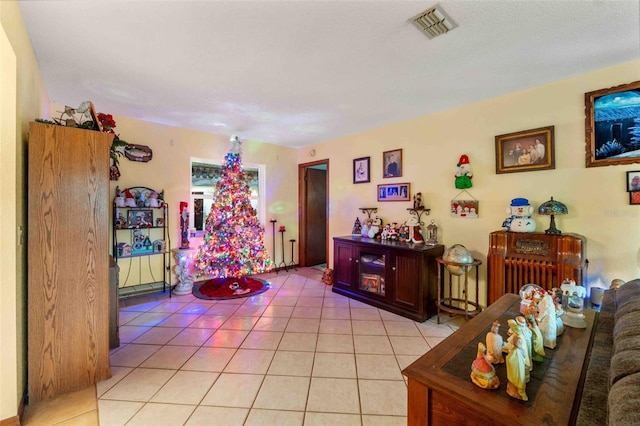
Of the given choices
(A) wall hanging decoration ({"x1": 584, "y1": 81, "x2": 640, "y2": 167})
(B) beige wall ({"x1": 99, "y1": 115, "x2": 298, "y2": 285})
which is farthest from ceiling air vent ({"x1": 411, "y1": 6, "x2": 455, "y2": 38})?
(B) beige wall ({"x1": 99, "y1": 115, "x2": 298, "y2": 285})

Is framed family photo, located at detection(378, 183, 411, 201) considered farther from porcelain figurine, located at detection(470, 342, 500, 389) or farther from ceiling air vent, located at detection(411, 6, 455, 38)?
porcelain figurine, located at detection(470, 342, 500, 389)

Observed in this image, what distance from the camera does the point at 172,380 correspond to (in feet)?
6.44

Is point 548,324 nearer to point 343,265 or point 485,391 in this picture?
point 485,391

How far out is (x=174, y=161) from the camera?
4027 millimetres

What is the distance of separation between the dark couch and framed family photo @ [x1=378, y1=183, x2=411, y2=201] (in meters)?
2.40

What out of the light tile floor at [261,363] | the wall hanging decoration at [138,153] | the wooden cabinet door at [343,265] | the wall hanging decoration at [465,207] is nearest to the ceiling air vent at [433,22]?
the wall hanging decoration at [465,207]

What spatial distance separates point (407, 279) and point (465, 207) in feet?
3.47

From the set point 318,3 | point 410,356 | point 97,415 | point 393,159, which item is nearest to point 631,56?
point 393,159

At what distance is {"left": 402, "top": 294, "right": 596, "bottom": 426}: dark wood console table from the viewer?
2.78 feet

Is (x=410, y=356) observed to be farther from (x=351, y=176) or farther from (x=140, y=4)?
(x=140, y=4)

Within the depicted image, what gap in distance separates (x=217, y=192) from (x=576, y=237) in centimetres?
414

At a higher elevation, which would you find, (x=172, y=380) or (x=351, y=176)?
(x=351, y=176)

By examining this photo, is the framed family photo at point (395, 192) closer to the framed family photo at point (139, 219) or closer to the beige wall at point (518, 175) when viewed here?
the beige wall at point (518, 175)

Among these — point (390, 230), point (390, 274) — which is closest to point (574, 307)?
point (390, 274)
